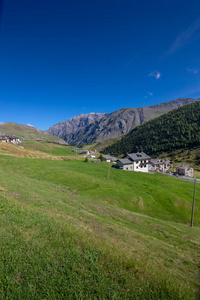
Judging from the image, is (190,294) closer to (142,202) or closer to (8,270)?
(8,270)

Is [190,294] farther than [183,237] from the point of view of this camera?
No

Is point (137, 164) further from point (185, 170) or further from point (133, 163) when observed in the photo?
point (185, 170)

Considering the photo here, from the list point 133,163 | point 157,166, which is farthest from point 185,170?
point 133,163

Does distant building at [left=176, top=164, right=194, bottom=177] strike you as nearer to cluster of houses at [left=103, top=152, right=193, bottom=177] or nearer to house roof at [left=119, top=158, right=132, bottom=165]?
cluster of houses at [left=103, top=152, right=193, bottom=177]

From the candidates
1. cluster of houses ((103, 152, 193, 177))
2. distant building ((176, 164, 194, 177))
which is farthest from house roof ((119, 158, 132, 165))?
distant building ((176, 164, 194, 177))

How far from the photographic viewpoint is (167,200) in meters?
38.7

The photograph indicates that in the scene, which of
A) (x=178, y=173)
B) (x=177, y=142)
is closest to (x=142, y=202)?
(x=178, y=173)

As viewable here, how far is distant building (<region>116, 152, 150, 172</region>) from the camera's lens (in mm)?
94500

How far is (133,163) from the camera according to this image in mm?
97375

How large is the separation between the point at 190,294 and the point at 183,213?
36395 mm

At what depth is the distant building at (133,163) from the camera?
3720 inches

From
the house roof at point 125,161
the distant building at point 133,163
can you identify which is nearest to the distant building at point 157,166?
the distant building at point 133,163

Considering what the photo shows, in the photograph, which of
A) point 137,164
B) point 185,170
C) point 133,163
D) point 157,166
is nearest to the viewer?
point 133,163

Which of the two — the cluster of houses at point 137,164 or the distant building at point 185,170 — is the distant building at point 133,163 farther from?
the distant building at point 185,170
